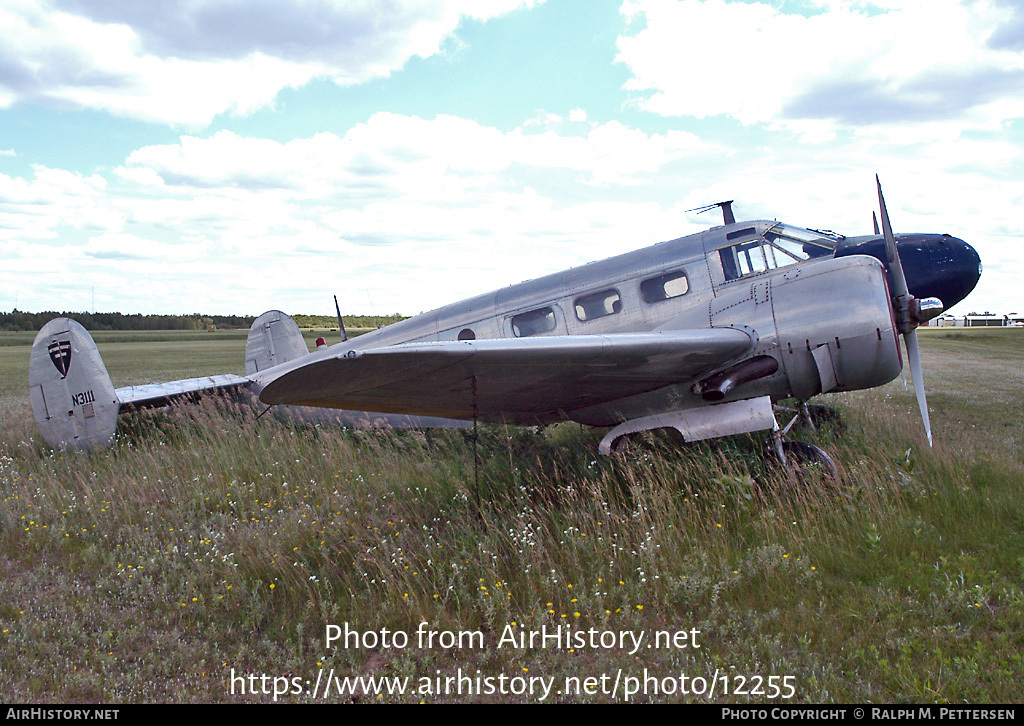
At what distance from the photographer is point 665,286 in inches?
289

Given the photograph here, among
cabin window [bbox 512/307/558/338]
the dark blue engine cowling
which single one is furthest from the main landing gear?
cabin window [bbox 512/307/558/338]

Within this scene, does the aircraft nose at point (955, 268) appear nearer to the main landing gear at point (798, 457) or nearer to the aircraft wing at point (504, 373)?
the main landing gear at point (798, 457)

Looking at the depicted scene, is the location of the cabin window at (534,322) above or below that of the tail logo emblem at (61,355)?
below

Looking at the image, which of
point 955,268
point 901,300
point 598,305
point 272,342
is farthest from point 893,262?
point 272,342

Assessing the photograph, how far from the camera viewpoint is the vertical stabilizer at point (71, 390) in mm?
9414

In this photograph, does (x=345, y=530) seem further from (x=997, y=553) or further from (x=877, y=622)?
(x=997, y=553)

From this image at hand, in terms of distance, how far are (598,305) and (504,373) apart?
2.81 meters

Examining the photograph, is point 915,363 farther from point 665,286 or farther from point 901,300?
point 665,286

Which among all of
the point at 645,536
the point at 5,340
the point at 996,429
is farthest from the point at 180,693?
the point at 5,340

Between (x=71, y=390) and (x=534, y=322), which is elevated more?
(x=71, y=390)

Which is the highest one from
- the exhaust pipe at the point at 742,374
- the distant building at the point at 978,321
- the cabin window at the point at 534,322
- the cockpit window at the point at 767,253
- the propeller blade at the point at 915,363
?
the cockpit window at the point at 767,253

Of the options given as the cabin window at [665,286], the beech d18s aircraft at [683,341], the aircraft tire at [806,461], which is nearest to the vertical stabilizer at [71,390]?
the beech d18s aircraft at [683,341]

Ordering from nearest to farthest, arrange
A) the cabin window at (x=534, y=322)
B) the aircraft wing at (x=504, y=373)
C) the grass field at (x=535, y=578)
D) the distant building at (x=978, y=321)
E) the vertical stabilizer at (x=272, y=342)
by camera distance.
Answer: the grass field at (x=535, y=578), the aircraft wing at (x=504, y=373), the cabin window at (x=534, y=322), the vertical stabilizer at (x=272, y=342), the distant building at (x=978, y=321)

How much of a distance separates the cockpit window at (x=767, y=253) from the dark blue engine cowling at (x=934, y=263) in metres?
0.32
